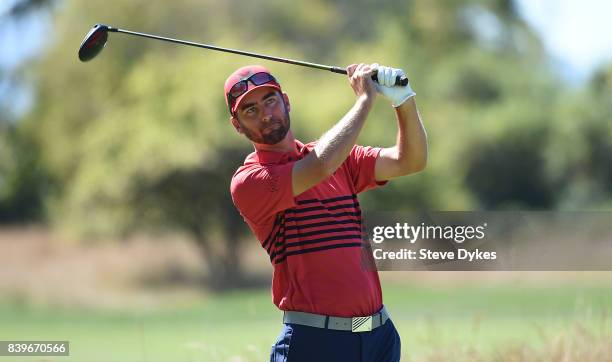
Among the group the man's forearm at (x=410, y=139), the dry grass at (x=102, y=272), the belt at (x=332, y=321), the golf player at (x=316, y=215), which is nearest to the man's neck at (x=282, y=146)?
→ the golf player at (x=316, y=215)

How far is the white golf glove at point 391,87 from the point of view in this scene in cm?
Result: 388

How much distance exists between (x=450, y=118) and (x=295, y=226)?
28.2 meters

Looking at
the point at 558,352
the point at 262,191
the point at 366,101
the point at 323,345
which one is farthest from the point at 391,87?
the point at 558,352

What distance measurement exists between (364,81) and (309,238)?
62 centimetres

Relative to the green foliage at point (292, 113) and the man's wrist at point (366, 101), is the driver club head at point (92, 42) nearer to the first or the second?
the man's wrist at point (366, 101)

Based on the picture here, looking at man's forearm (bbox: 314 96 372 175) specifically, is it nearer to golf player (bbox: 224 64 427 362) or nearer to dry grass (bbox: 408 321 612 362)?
golf player (bbox: 224 64 427 362)

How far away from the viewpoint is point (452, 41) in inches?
1487

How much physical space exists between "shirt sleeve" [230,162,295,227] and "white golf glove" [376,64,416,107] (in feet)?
1.47

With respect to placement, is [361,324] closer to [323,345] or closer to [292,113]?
[323,345]

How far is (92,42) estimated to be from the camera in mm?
5055

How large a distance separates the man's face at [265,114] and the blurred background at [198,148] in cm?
1670

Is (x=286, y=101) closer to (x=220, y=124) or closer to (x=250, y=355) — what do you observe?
(x=250, y=355)

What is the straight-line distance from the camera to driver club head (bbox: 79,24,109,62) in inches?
198

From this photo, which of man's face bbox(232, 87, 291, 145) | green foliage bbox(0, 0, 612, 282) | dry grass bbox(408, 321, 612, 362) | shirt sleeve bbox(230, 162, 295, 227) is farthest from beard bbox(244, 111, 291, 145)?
green foliage bbox(0, 0, 612, 282)
